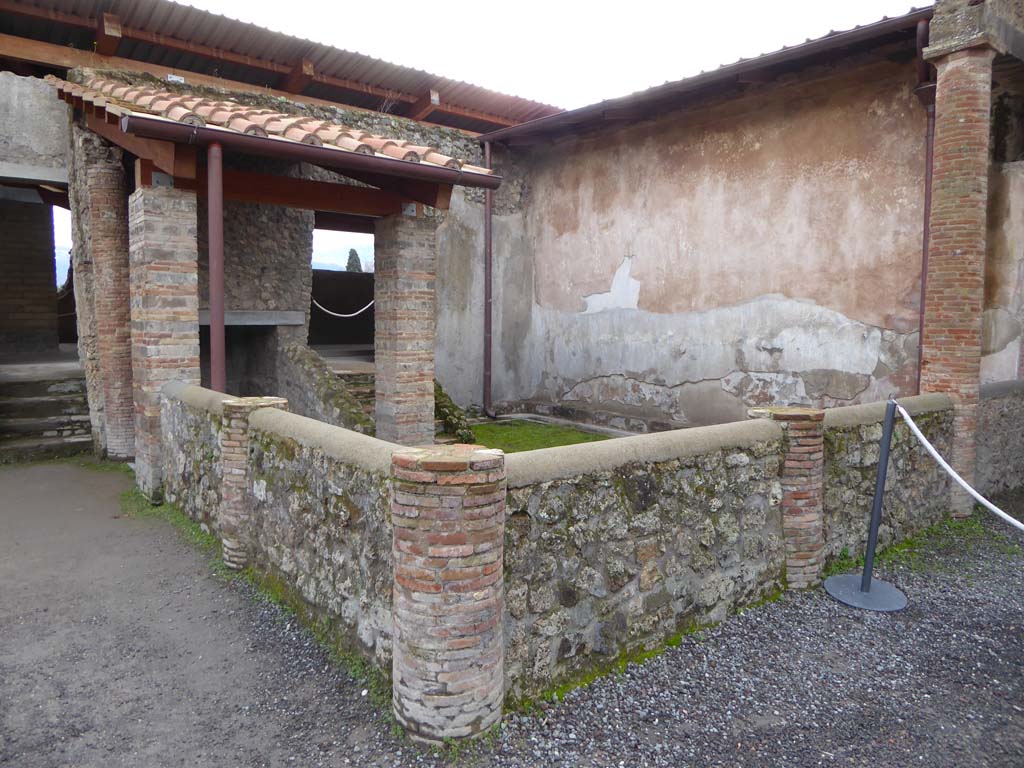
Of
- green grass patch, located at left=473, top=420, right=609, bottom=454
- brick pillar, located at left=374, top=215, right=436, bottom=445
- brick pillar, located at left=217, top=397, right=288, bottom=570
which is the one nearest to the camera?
brick pillar, located at left=217, top=397, right=288, bottom=570

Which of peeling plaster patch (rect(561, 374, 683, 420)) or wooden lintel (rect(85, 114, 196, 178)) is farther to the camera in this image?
peeling plaster patch (rect(561, 374, 683, 420))

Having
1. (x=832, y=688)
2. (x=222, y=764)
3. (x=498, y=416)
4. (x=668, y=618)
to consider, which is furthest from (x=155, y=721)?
(x=498, y=416)

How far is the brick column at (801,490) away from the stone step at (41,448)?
7.29 m

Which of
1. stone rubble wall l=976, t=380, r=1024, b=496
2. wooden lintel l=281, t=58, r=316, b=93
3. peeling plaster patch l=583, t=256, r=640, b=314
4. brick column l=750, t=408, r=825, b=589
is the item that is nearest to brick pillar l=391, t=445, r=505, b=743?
brick column l=750, t=408, r=825, b=589

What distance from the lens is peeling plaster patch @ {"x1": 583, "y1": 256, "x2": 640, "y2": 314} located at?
30.3ft

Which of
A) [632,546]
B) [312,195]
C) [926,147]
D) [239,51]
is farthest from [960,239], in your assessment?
[239,51]

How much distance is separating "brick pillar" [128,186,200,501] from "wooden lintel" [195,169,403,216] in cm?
58

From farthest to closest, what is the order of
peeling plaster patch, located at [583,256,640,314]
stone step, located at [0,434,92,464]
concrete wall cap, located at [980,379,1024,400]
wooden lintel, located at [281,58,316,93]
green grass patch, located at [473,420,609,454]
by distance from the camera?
1. wooden lintel, located at [281,58,316,93]
2. peeling plaster patch, located at [583,256,640,314]
3. green grass patch, located at [473,420,609,454]
4. stone step, located at [0,434,92,464]
5. concrete wall cap, located at [980,379,1024,400]

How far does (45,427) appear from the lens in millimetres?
7812

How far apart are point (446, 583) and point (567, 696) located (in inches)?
32.9

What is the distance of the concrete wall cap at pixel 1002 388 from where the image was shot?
5892 millimetres

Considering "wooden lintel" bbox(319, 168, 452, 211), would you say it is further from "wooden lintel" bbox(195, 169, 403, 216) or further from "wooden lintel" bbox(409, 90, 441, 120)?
"wooden lintel" bbox(409, 90, 441, 120)

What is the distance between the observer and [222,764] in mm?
2592

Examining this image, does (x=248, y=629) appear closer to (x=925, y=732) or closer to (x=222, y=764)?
(x=222, y=764)
